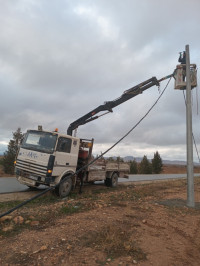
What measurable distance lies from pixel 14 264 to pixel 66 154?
617cm

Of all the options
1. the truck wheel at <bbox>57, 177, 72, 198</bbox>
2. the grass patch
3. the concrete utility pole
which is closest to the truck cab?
the truck wheel at <bbox>57, 177, 72, 198</bbox>

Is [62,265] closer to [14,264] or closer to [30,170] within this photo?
[14,264]

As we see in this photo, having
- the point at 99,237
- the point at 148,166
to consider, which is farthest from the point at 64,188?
the point at 148,166

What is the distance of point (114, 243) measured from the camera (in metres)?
3.83

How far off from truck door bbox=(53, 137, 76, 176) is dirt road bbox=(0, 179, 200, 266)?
2689 mm

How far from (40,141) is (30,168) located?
113 centimetres

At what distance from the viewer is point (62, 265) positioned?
10.2ft

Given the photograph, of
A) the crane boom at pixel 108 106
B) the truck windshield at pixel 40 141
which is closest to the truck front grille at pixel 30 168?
the truck windshield at pixel 40 141

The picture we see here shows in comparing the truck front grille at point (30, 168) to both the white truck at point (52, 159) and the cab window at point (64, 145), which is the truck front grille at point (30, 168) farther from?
the cab window at point (64, 145)

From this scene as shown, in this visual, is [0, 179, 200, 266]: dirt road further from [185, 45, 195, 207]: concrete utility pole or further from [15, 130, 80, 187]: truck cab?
[15, 130, 80, 187]: truck cab

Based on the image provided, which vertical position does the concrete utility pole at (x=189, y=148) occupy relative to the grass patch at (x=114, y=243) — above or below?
above

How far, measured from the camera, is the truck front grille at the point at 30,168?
8284 mm

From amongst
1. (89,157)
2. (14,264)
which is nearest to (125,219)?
(14,264)

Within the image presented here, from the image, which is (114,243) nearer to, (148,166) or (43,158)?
(43,158)
